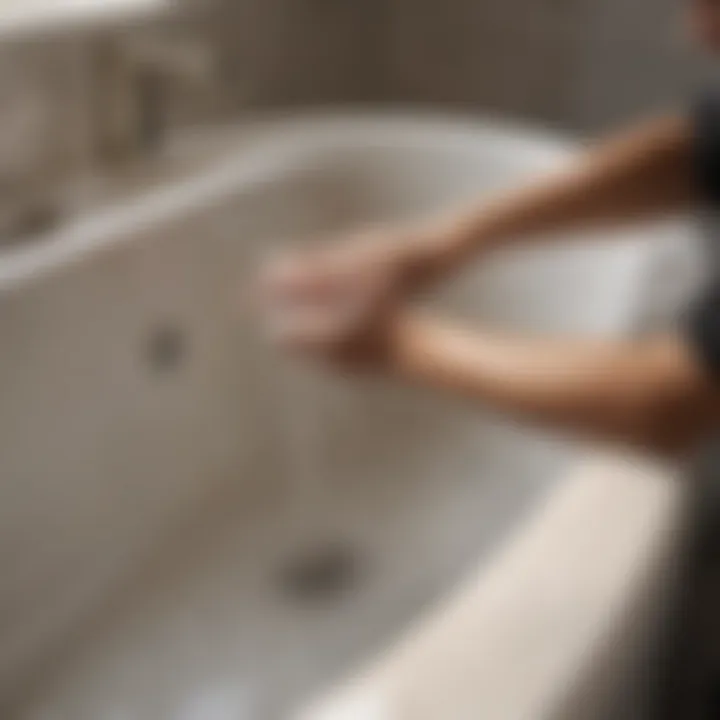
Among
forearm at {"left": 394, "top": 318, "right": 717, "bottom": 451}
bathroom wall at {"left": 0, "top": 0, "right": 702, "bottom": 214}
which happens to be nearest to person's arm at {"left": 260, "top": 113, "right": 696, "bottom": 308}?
forearm at {"left": 394, "top": 318, "right": 717, "bottom": 451}

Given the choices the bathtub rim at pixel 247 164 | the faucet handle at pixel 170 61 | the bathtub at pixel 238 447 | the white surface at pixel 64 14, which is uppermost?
the white surface at pixel 64 14

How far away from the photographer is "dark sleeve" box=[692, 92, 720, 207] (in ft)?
3.36

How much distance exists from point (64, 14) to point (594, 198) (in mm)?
542

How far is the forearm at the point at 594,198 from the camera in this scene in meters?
1.04

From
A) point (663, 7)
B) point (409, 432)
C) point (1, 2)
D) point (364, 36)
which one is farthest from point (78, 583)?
point (663, 7)

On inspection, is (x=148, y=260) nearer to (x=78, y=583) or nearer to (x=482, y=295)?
(x=78, y=583)

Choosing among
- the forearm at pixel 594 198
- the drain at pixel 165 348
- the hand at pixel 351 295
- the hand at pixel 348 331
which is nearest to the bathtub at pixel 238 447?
the drain at pixel 165 348

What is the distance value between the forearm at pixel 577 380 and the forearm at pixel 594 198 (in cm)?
27

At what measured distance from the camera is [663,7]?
1735 millimetres

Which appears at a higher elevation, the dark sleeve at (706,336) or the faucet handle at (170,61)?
the dark sleeve at (706,336)

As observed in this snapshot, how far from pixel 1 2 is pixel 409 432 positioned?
719 millimetres

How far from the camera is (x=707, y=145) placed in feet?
3.38

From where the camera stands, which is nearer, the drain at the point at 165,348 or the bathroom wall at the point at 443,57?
the drain at the point at 165,348

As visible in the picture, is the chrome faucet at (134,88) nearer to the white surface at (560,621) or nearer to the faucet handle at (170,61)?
the faucet handle at (170,61)
